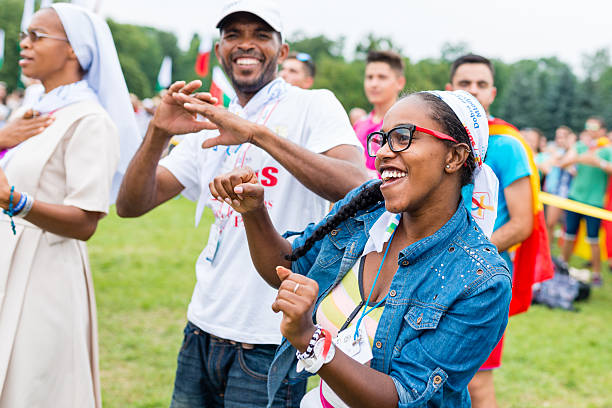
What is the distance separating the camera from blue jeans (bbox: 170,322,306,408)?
242 centimetres

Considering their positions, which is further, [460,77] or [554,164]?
[554,164]

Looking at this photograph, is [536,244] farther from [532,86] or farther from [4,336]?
[532,86]

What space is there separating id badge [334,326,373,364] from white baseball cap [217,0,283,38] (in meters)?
1.44

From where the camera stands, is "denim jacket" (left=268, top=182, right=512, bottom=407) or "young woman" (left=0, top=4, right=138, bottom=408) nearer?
"denim jacket" (left=268, top=182, right=512, bottom=407)

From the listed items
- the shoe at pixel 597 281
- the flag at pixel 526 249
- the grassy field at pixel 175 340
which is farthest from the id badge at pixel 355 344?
the shoe at pixel 597 281

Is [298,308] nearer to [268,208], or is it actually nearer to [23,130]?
[268,208]

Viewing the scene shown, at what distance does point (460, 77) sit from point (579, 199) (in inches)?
245

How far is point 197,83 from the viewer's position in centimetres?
230

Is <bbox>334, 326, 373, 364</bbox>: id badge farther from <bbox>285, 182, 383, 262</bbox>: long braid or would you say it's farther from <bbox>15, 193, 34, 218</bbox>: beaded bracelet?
<bbox>15, 193, 34, 218</bbox>: beaded bracelet

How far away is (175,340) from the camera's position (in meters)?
5.70

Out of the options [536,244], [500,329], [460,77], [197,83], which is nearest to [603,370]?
[536,244]

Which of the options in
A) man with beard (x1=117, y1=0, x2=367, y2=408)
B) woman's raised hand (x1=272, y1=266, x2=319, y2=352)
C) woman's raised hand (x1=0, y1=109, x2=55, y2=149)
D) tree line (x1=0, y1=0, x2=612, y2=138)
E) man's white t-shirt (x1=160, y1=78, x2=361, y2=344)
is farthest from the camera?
tree line (x1=0, y1=0, x2=612, y2=138)

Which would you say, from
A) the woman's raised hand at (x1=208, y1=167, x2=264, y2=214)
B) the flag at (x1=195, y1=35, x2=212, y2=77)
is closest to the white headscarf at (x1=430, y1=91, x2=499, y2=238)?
the woman's raised hand at (x1=208, y1=167, x2=264, y2=214)

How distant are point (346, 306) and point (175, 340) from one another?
413 cm
